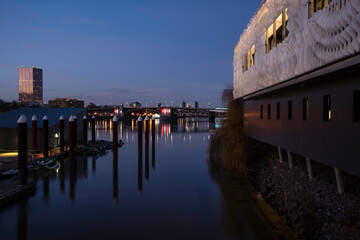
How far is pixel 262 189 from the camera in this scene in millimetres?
16828

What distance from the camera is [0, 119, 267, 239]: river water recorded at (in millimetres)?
11789

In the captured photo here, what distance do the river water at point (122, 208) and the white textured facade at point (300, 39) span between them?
6.89 metres

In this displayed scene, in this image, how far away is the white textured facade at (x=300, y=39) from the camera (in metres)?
7.82

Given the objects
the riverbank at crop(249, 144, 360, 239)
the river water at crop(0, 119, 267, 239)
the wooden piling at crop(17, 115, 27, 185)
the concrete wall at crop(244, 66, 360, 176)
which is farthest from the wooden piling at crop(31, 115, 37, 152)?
the concrete wall at crop(244, 66, 360, 176)

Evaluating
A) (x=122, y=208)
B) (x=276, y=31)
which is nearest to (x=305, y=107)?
(x=276, y=31)

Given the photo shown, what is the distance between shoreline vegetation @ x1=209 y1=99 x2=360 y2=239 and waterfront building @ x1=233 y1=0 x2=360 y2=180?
1468 millimetres

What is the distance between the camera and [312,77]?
33.1 feet

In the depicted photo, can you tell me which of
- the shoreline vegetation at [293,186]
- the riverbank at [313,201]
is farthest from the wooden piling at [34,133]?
the riverbank at [313,201]

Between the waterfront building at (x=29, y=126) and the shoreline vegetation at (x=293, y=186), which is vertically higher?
the waterfront building at (x=29, y=126)

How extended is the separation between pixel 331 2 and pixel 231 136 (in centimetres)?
1451

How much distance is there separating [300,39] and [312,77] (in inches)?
72.5

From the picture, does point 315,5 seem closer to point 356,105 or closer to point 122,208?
point 356,105

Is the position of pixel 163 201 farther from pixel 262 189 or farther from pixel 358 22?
pixel 358 22

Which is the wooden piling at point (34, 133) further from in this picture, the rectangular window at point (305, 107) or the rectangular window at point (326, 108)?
the rectangular window at point (326, 108)
